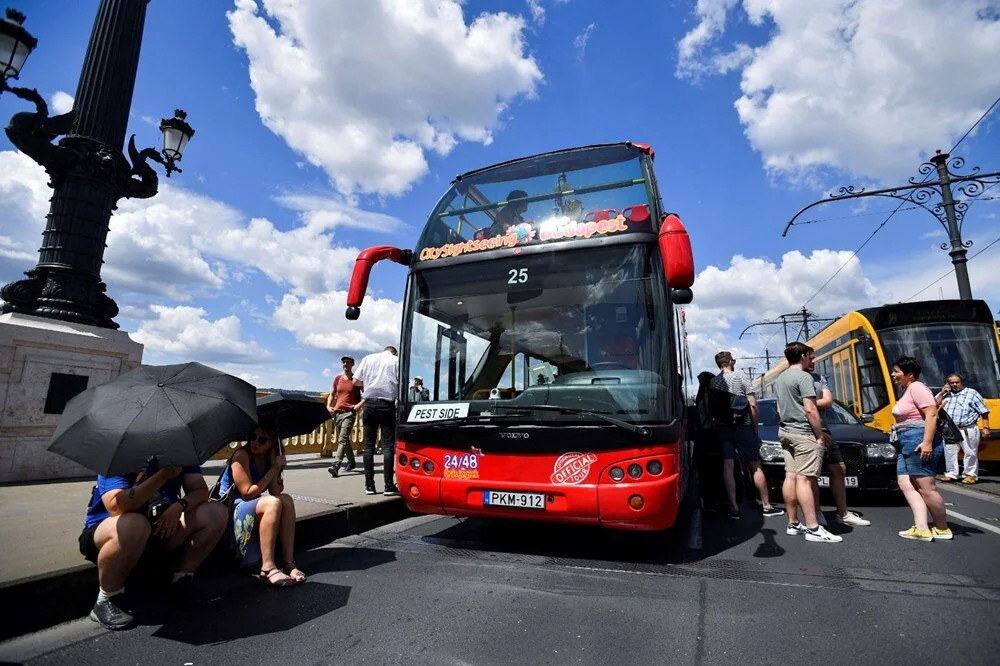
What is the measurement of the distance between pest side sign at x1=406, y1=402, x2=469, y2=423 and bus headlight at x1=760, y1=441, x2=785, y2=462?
14.4 ft

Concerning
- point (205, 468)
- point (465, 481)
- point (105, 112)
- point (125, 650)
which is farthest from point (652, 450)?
point (105, 112)

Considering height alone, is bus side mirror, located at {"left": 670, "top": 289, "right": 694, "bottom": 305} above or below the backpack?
above

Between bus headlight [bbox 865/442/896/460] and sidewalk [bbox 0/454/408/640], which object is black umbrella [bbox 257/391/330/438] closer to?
sidewalk [bbox 0/454/408/640]

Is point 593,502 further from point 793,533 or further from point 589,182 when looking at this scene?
point 589,182

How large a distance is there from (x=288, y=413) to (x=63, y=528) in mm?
1917

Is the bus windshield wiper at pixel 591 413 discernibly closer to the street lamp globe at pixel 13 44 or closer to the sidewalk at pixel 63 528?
the sidewalk at pixel 63 528

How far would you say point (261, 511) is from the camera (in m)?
3.45

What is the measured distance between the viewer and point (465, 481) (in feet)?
14.0

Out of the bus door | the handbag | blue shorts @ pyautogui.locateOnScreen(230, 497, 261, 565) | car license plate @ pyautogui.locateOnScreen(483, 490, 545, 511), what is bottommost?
blue shorts @ pyautogui.locateOnScreen(230, 497, 261, 565)

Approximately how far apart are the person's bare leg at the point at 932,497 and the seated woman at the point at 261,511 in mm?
5320

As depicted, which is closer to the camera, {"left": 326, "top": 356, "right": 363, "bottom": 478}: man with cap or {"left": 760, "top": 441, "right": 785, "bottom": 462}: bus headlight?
{"left": 760, "top": 441, "right": 785, "bottom": 462}: bus headlight

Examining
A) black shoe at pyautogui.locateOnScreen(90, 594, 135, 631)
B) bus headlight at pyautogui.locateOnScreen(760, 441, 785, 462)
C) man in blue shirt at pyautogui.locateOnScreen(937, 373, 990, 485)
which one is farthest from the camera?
man in blue shirt at pyautogui.locateOnScreen(937, 373, 990, 485)

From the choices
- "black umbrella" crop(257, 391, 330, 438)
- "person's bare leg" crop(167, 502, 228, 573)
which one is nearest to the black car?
"black umbrella" crop(257, 391, 330, 438)

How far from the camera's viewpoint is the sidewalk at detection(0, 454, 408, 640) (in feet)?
9.02
